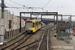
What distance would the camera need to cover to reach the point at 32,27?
23.9 metres

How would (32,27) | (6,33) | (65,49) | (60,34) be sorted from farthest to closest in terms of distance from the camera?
1. (32,27)
2. (60,34)
3. (6,33)
4. (65,49)

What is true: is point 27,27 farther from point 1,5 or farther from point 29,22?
point 1,5

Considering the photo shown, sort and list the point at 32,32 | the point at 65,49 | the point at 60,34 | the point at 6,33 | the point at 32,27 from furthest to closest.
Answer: the point at 32,32 < the point at 32,27 < the point at 60,34 < the point at 6,33 < the point at 65,49

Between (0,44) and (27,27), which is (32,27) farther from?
(0,44)

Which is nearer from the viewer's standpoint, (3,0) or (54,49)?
(54,49)

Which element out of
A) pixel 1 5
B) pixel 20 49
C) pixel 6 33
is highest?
pixel 1 5

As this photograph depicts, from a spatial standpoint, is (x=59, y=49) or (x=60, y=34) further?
(x=60, y=34)

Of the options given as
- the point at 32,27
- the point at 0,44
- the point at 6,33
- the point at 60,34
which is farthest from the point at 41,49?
the point at 32,27

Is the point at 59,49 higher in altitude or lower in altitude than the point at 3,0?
lower

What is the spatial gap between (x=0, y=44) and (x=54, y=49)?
6704 mm

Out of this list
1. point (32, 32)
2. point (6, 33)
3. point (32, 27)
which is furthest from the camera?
point (32, 32)

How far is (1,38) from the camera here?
14.4 meters

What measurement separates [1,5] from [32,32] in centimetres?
1230

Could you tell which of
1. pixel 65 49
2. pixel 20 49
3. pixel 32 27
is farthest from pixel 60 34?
pixel 20 49
